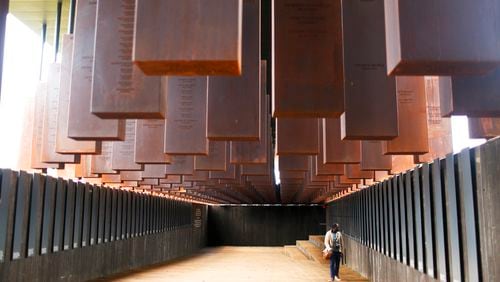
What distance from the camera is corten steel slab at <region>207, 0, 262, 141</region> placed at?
11.8 feet

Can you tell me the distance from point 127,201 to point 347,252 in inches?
348

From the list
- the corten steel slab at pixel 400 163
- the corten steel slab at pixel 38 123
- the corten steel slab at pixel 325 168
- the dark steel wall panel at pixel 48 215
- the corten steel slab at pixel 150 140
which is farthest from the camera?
the dark steel wall panel at pixel 48 215

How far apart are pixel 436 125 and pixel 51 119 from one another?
4635mm

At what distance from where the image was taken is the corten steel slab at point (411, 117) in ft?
14.5

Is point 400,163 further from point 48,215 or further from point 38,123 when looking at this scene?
point 48,215

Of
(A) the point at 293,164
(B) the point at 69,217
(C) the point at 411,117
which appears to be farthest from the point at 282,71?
(B) the point at 69,217

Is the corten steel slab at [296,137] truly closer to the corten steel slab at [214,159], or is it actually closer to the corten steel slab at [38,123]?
the corten steel slab at [214,159]

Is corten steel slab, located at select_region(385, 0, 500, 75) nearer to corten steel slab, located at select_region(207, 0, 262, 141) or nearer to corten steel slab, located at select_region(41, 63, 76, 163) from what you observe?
corten steel slab, located at select_region(207, 0, 262, 141)

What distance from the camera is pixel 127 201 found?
19.1 metres

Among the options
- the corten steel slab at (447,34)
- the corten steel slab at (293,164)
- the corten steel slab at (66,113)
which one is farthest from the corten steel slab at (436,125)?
the corten steel slab at (66,113)

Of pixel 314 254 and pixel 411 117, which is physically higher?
pixel 411 117

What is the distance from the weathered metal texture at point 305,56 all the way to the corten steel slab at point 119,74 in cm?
75

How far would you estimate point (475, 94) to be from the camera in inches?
119

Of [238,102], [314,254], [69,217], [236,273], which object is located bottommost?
[236,273]
